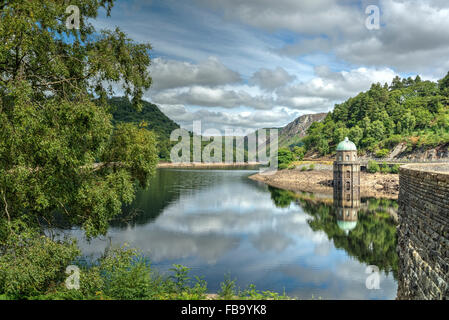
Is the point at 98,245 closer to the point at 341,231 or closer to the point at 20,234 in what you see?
the point at 20,234

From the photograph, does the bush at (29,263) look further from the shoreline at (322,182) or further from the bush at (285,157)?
the bush at (285,157)

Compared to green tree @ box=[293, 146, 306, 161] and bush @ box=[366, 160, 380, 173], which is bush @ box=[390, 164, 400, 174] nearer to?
bush @ box=[366, 160, 380, 173]

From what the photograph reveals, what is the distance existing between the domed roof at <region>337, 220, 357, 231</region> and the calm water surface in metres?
0.73

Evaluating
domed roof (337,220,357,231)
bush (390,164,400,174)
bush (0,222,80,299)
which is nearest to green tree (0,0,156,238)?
bush (0,222,80,299)

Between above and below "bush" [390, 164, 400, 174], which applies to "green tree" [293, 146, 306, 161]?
above

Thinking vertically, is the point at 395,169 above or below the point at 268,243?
above

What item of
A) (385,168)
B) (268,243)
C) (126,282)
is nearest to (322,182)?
(385,168)

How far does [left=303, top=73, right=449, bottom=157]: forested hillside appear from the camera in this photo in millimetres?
84581

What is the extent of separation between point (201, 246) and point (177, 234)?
4.33 metres

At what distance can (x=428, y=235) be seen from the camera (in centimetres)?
1108

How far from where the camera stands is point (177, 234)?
109 ft

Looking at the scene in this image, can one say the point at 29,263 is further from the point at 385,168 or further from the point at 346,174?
the point at 385,168

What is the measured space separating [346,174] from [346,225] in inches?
1022

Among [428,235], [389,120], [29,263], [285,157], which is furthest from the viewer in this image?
[389,120]
